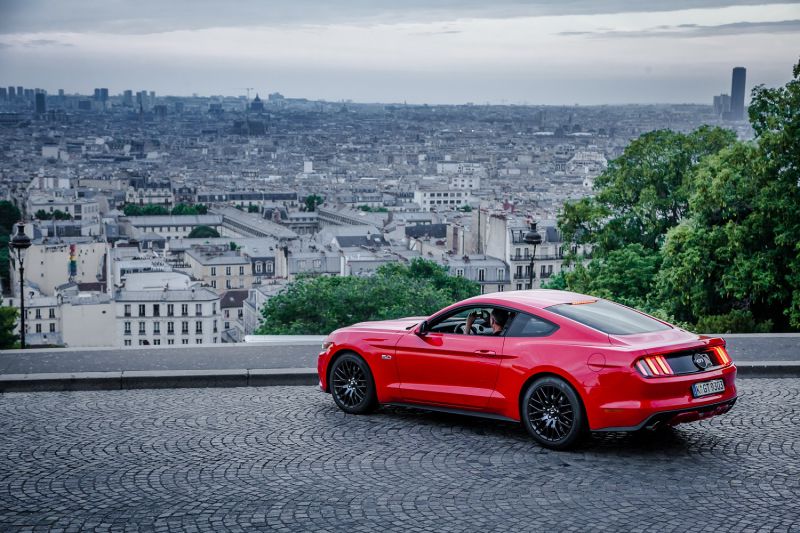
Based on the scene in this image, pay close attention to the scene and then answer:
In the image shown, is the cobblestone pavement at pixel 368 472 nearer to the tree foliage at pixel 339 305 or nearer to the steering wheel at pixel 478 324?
the steering wheel at pixel 478 324

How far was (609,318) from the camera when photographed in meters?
10.7

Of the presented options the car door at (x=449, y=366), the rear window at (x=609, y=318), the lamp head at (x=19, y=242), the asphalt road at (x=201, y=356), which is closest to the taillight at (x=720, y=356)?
the rear window at (x=609, y=318)

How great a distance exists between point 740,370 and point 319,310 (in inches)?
1215

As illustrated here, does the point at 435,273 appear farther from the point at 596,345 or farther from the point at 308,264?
the point at 308,264

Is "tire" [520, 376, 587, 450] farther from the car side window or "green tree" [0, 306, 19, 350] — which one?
"green tree" [0, 306, 19, 350]

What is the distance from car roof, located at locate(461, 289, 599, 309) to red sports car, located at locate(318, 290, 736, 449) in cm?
1

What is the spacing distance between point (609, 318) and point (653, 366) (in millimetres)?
955

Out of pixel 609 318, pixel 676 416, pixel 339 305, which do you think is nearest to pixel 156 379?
pixel 609 318

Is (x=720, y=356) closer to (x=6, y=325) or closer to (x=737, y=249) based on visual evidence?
(x=737, y=249)

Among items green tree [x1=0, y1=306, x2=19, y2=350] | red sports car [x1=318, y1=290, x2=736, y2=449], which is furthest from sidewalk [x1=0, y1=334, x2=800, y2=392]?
green tree [x1=0, y1=306, x2=19, y2=350]

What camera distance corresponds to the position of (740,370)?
551 inches

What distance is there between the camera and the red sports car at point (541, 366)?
9898mm

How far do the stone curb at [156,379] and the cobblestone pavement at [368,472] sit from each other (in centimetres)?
87

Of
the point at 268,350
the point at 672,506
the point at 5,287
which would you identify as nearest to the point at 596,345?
the point at 672,506
